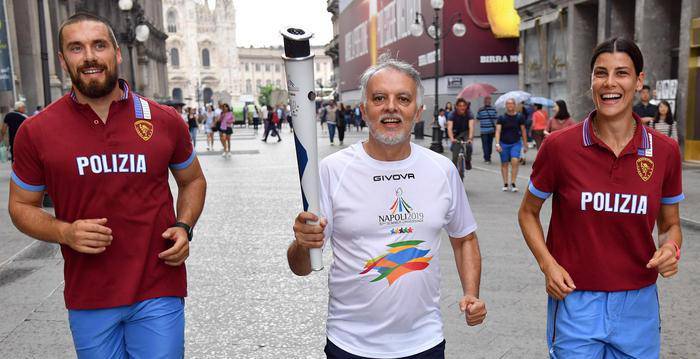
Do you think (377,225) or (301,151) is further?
(377,225)

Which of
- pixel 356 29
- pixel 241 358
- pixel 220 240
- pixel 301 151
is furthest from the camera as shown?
pixel 356 29

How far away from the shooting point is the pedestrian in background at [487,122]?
16641mm

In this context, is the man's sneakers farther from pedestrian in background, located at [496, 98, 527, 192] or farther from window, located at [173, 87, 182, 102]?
window, located at [173, 87, 182, 102]

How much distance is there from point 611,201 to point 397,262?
0.91 m

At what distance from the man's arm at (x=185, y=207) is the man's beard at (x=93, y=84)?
513mm

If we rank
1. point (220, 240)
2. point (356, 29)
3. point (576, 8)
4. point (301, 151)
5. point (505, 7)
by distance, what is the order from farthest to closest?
1. point (356, 29)
2. point (505, 7)
3. point (576, 8)
4. point (220, 240)
5. point (301, 151)

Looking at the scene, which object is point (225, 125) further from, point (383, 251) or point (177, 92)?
point (177, 92)

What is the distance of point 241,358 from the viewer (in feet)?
14.5

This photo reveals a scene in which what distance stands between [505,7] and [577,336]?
103 ft

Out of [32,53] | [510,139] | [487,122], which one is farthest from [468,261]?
[32,53]

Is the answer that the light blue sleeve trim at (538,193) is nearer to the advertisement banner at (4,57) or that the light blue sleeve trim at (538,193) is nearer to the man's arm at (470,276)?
the man's arm at (470,276)

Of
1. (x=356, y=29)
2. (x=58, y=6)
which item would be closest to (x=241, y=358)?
(x=58, y=6)

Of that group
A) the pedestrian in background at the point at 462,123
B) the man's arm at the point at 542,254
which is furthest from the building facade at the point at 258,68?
the man's arm at the point at 542,254

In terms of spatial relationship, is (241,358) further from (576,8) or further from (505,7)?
(505,7)
